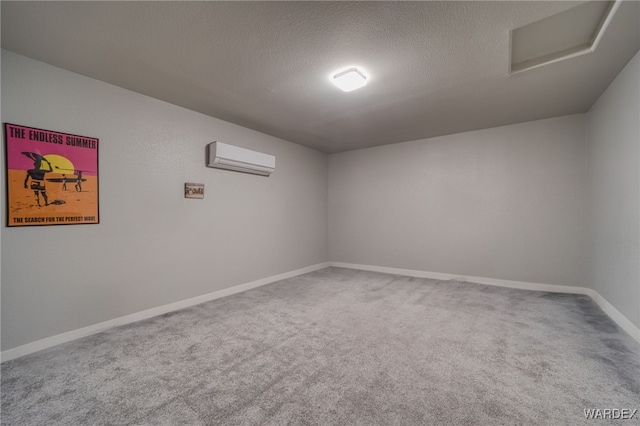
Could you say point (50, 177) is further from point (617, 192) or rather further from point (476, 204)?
point (617, 192)

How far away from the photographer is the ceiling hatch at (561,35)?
1.94 metres

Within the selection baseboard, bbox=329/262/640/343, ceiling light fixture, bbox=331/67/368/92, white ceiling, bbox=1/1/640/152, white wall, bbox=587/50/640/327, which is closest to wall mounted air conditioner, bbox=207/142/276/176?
white ceiling, bbox=1/1/640/152

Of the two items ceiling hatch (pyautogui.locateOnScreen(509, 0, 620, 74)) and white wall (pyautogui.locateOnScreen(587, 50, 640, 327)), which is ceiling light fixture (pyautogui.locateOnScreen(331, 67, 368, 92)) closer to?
ceiling hatch (pyautogui.locateOnScreen(509, 0, 620, 74))

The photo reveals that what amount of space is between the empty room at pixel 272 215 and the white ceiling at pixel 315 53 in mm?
21

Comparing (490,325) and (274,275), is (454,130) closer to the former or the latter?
(490,325)

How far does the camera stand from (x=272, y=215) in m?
4.82

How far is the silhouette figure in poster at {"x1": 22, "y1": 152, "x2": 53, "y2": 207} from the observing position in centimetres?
237

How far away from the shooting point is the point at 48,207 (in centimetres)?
247

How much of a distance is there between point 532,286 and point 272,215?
14.5ft

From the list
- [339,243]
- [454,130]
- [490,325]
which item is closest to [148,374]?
[490,325]

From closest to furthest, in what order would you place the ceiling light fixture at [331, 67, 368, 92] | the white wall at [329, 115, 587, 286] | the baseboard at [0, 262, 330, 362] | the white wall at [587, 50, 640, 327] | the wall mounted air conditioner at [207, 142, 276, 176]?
the baseboard at [0, 262, 330, 362] < the white wall at [587, 50, 640, 327] < the ceiling light fixture at [331, 67, 368, 92] < the wall mounted air conditioner at [207, 142, 276, 176] < the white wall at [329, 115, 587, 286]

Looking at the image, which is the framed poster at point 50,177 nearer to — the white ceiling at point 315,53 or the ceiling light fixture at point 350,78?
the white ceiling at point 315,53

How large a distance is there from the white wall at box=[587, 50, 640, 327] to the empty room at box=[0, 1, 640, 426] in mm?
39

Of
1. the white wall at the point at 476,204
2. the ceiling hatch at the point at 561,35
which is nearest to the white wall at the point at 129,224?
the white wall at the point at 476,204
